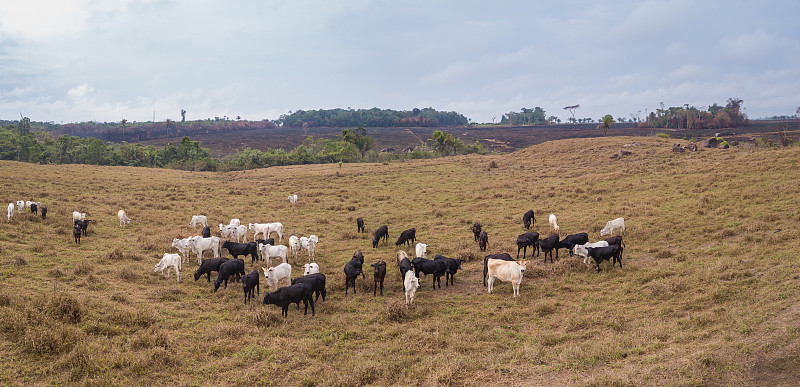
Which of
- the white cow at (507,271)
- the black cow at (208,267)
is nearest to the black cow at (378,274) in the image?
the white cow at (507,271)

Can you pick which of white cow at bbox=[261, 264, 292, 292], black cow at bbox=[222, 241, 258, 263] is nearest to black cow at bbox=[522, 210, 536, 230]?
white cow at bbox=[261, 264, 292, 292]

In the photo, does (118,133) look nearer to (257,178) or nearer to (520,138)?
(257,178)

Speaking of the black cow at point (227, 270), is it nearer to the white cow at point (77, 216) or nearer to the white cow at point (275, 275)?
the white cow at point (275, 275)

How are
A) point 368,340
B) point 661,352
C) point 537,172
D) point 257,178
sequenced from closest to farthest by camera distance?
point 661,352, point 368,340, point 537,172, point 257,178

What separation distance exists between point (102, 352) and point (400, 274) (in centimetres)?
895

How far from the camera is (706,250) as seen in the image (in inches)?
555

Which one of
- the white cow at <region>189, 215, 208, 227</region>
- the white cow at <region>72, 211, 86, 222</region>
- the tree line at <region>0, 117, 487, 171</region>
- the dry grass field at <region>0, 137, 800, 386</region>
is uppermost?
the tree line at <region>0, 117, 487, 171</region>

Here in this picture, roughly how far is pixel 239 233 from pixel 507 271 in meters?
13.1

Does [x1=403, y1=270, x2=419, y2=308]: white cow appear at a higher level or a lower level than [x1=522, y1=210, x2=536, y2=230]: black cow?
lower

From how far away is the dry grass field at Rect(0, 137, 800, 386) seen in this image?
25.1ft

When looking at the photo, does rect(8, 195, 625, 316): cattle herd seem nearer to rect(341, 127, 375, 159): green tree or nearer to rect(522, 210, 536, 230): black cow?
rect(522, 210, 536, 230): black cow

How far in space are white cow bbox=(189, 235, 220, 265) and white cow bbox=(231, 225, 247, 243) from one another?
2563mm

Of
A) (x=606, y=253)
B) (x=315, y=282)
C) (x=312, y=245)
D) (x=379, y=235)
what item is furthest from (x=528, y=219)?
(x=315, y=282)

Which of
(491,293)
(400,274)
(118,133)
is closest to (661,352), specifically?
(491,293)
